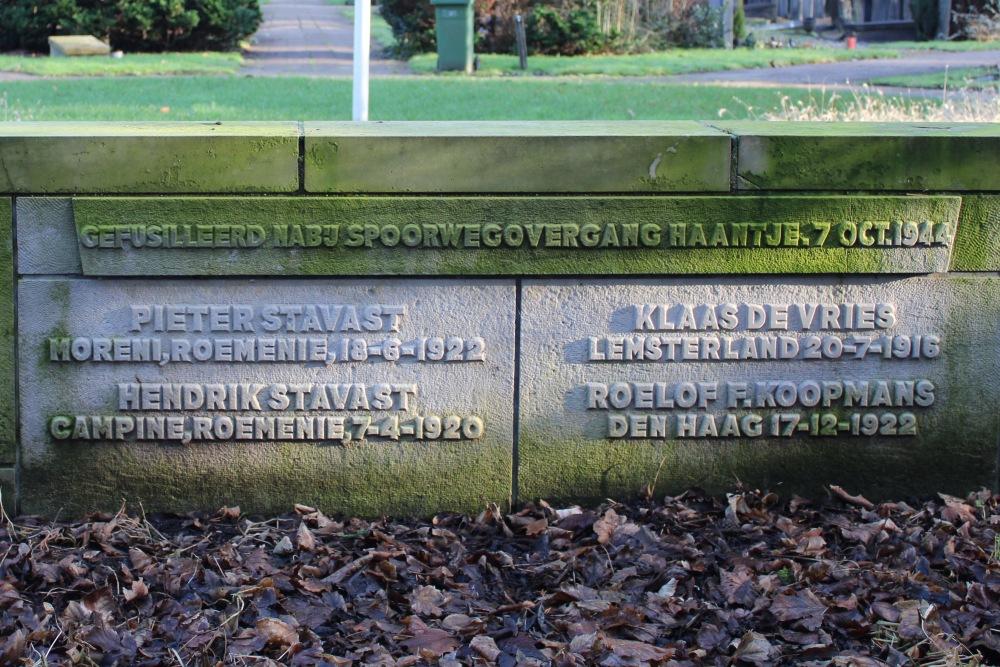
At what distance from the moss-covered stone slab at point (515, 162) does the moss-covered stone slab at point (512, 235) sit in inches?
2.1

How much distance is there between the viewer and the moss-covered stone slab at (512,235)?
4.48 meters

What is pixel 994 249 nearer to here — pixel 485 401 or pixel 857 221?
pixel 857 221

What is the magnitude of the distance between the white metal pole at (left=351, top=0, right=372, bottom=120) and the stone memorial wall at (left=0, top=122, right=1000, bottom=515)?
2.63 meters

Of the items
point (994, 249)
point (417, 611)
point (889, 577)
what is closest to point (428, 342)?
point (417, 611)

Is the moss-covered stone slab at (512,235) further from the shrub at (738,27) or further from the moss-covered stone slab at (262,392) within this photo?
the shrub at (738,27)

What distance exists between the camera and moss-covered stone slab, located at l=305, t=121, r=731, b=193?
4.47 metres

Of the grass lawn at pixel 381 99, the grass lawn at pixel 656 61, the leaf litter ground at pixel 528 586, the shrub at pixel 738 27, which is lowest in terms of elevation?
the leaf litter ground at pixel 528 586

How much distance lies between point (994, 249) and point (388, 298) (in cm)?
220

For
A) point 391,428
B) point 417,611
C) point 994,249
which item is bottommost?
point 417,611

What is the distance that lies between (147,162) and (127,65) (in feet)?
58.8

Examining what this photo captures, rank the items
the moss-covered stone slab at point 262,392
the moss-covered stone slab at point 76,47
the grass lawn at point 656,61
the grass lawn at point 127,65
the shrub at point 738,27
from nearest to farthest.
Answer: the moss-covered stone slab at point 262,392
the grass lawn at point 127,65
the grass lawn at point 656,61
the moss-covered stone slab at point 76,47
the shrub at point 738,27

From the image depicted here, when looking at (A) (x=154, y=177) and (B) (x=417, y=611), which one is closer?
(B) (x=417, y=611)

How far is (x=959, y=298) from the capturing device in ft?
15.6

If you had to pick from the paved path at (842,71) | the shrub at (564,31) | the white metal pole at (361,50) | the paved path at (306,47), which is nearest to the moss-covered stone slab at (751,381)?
the white metal pole at (361,50)
